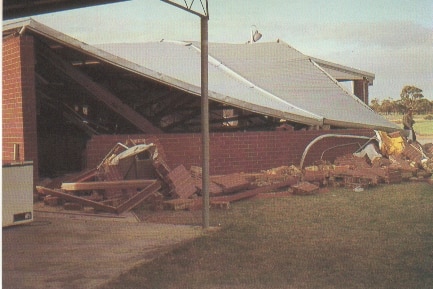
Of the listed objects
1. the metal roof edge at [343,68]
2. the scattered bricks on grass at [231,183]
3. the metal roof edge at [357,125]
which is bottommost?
the scattered bricks on grass at [231,183]

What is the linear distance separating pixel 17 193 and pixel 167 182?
3.34m

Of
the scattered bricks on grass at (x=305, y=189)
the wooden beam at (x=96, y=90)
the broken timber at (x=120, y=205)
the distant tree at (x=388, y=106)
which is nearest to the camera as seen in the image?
the broken timber at (x=120, y=205)

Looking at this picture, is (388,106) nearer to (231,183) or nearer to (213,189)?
(231,183)

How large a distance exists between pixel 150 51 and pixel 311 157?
6555 millimetres

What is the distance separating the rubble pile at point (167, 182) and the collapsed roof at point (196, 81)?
1.75 meters

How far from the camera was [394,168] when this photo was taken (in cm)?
1459

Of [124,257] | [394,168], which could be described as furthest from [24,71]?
[394,168]

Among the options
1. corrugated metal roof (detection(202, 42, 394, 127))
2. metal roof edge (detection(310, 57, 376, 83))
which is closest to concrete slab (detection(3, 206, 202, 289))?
corrugated metal roof (detection(202, 42, 394, 127))

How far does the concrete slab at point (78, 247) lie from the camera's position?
587cm

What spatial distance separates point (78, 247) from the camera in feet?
23.8

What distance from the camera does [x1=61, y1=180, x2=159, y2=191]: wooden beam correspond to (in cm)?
→ 1079

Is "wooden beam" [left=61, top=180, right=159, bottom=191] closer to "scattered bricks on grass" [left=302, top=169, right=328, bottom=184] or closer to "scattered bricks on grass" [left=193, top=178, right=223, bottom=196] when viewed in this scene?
"scattered bricks on grass" [left=193, top=178, right=223, bottom=196]

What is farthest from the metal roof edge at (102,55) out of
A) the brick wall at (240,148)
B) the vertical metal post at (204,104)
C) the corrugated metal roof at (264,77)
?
the vertical metal post at (204,104)

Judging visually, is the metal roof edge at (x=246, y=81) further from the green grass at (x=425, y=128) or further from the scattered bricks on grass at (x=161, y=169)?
the green grass at (x=425, y=128)
